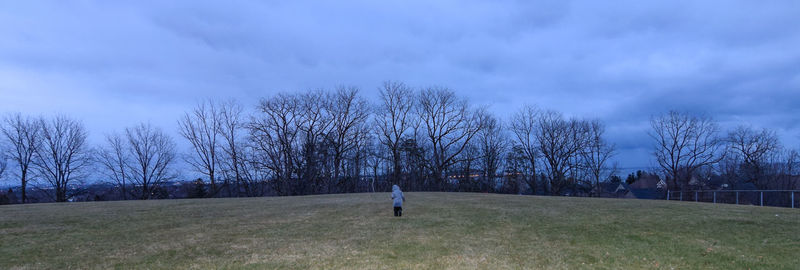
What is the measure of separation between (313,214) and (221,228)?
13.1ft

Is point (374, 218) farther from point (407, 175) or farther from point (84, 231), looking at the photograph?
point (407, 175)

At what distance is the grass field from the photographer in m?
7.63

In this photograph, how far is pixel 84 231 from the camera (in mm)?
11234

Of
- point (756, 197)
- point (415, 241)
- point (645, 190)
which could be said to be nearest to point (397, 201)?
point (415, 241)

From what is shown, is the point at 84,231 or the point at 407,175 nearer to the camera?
the point at 84,231

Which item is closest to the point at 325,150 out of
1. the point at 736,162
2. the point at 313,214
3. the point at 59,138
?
the point at 59,138

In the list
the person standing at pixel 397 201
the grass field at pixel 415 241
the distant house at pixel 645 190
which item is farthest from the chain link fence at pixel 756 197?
the person standing at pixel 397 201

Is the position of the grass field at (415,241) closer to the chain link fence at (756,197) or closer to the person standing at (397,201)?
the person standing at (397,201)

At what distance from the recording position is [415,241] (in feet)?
31.4

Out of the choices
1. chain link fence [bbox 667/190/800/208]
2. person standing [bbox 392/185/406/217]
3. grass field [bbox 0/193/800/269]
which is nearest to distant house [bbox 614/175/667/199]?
chain link fence [bbox 667/190/800/208]

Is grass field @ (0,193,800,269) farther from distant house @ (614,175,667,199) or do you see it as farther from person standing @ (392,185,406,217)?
distant house @ (614,175,667,199)

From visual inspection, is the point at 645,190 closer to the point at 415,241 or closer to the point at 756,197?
the point at 756,197

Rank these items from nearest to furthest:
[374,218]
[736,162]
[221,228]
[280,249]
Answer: [280,249], [221,228], [374,218], [736,162]

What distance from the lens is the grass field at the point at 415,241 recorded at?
7629 mm
